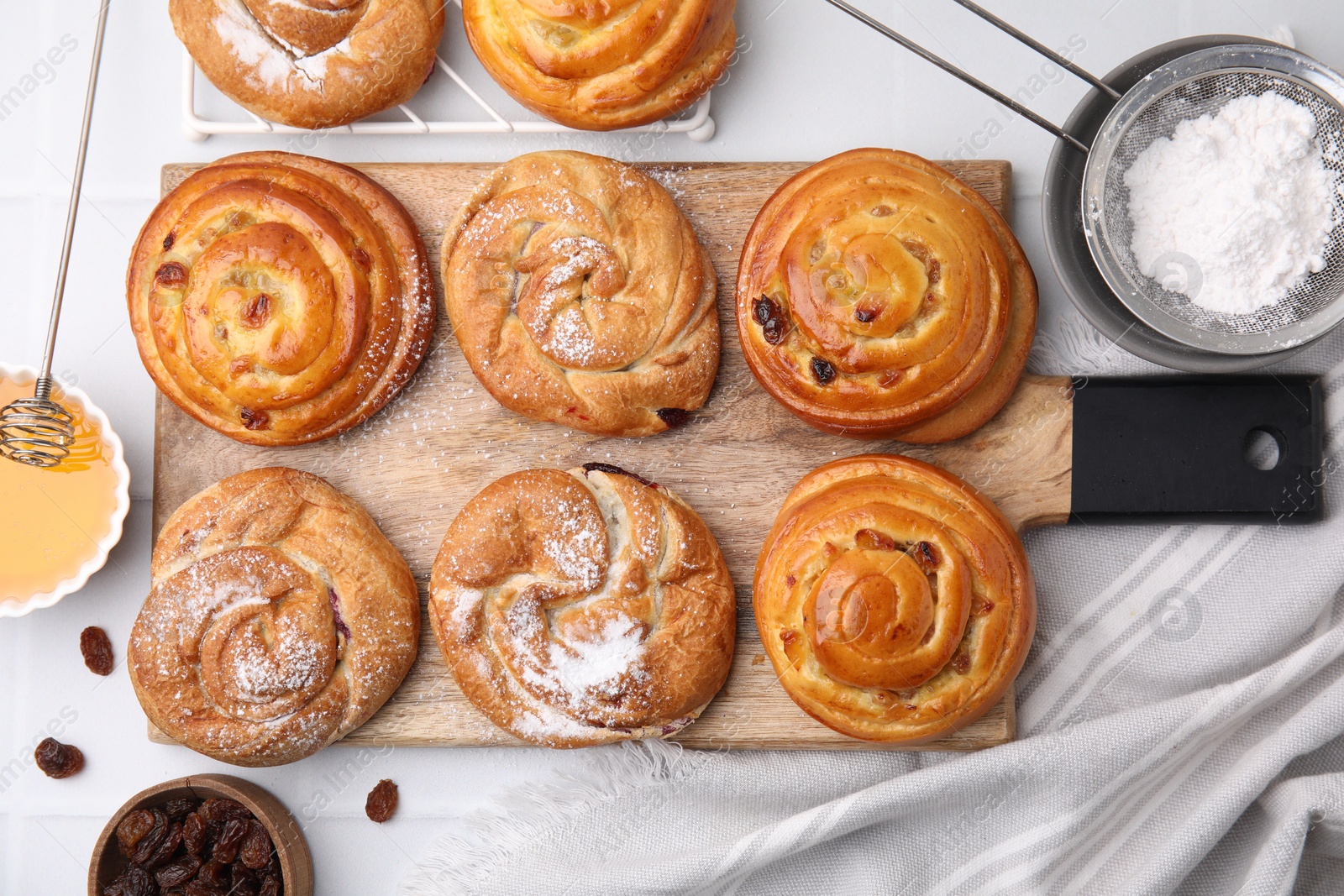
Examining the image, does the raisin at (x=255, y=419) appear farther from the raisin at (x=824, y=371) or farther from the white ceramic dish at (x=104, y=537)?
the raisin at (x=824, y=371)

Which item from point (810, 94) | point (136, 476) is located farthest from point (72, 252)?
point (810, 94)

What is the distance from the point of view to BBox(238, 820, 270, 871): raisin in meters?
2.37

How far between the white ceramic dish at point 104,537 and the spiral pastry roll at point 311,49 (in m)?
0.87

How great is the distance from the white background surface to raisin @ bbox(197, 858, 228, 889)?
222 mm

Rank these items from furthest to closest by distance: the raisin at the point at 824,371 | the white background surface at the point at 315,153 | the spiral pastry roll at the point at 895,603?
the white background surface at the point at 315,153, the raisin at the point at 824,371, the spiral pastry roll at the point at 895,603

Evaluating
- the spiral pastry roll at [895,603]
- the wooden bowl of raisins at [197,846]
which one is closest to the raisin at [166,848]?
the wooden bowl of raisins at [197,846]

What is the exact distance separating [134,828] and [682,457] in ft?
5.33

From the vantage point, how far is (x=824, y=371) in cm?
218

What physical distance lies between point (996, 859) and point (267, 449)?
2.12m

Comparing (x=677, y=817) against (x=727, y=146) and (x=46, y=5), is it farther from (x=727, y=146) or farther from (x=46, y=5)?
(x=46, y=5)

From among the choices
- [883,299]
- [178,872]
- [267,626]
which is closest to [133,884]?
[178,872]

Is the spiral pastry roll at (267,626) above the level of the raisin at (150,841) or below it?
above

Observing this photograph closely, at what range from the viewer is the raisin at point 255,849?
7.76ft

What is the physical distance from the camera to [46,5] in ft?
8.82
